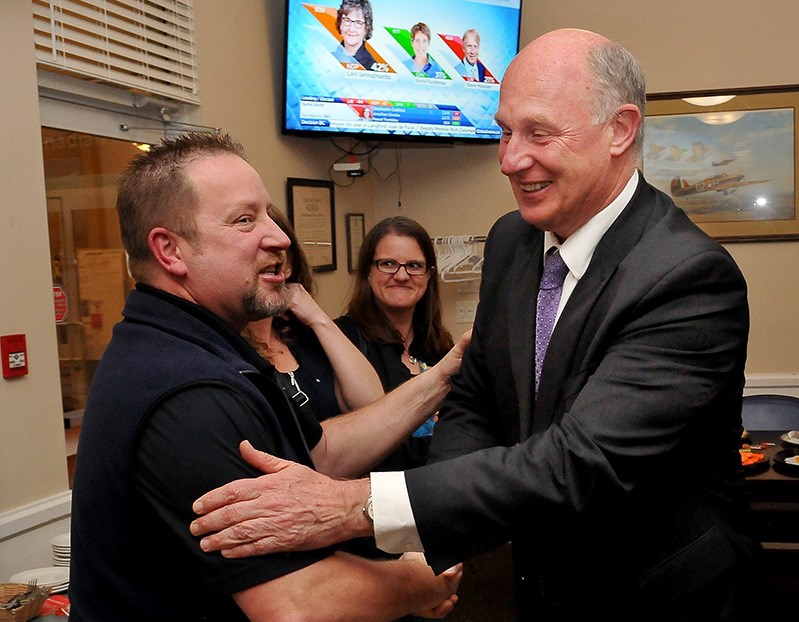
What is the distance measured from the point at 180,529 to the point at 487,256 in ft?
2.90

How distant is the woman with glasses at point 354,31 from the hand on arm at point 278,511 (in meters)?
3.25

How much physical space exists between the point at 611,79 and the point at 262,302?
740mm

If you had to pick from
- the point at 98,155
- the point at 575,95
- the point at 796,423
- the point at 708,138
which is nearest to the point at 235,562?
the point at 575,95

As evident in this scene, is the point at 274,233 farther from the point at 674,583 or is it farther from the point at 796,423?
the point at 796,423

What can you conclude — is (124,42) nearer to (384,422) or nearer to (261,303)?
(384,422)

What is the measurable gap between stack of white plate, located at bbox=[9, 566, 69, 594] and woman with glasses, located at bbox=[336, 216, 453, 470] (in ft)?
3.91

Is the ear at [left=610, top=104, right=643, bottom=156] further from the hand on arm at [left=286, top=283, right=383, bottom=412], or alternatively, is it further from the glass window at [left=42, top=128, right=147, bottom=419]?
the glass window at [left=42, top=128, right=147, bottom=419]

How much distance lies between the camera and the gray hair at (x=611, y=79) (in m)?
1.53

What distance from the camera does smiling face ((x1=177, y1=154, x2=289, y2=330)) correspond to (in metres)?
1.50

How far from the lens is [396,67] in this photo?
4434mm

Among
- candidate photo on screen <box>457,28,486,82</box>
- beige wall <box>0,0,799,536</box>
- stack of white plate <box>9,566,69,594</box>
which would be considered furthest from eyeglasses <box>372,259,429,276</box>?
candidate photo on screen <box>457,28,486,82</box>

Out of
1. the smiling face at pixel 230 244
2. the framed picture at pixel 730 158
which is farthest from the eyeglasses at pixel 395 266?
the framed picture at pixel 730 158

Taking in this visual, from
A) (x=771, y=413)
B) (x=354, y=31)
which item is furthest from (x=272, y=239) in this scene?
(x=771, y=413)

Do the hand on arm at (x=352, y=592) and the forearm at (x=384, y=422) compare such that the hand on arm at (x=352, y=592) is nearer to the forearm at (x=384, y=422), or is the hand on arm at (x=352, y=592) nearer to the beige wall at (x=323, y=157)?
the forearm at (x=384, y=422)
